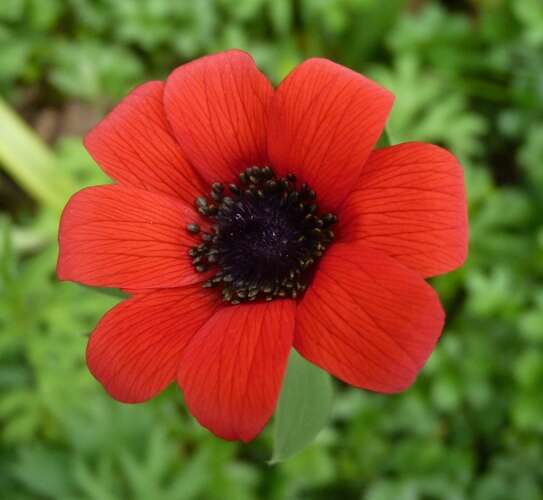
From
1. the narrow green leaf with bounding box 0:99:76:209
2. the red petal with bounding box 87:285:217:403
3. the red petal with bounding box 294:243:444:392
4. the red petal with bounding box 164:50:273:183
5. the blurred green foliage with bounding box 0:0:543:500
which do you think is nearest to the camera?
the red petal with bounding box 294:243:444:392

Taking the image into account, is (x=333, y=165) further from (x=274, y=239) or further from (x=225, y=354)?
(x=225, y=354)

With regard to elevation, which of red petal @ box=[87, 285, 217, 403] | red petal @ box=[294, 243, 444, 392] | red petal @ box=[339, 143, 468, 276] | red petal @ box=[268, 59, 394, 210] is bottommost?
red petal @ box=[87, 285, 217, 403]

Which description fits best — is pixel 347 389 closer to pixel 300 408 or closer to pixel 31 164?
pixel 300 408

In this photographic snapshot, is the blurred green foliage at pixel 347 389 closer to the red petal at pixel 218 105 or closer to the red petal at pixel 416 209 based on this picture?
the red petal at pixel 218 105

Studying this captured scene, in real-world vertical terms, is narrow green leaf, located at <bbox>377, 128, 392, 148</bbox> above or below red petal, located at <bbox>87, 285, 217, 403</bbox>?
above

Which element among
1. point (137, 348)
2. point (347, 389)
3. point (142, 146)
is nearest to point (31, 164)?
point (347, 389)

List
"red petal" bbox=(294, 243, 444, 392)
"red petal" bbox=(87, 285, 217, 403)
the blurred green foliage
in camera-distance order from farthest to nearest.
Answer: the blurred green foliage → "red petal" bbox=(87, 285, 217, 403) → "red petal" bbox=(294, 243, 444, 392)

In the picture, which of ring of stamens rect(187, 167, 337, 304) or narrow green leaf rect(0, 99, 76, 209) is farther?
narrow green leaf rect(0, 99, 76, 209)

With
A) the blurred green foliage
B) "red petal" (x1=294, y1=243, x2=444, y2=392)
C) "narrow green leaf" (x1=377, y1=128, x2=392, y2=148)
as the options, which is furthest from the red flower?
the blurred green foliage

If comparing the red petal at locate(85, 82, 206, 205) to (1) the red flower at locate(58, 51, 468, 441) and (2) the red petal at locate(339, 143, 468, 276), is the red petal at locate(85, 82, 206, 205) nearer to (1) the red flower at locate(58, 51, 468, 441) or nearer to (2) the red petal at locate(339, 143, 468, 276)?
(1) the red flower at locate(58, 51, 468, 441)
